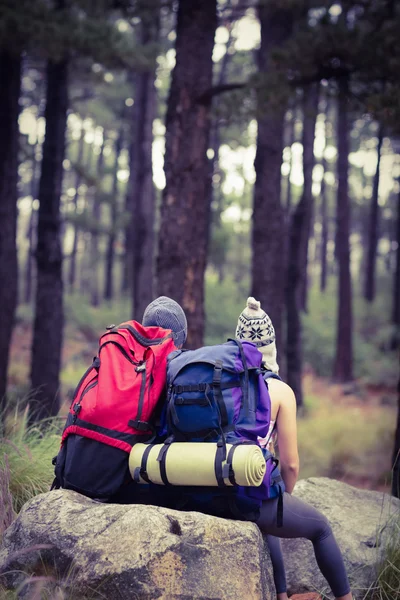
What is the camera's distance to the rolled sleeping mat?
294 centimetres

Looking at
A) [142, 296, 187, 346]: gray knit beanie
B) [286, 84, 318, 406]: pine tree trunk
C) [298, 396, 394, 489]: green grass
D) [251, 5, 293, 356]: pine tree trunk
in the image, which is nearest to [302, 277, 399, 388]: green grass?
[298, 396, 394, 489]: green grass

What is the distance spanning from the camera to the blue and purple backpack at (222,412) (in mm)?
3051

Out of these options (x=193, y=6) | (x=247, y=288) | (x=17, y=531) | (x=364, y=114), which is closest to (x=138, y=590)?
(x=17, y=531)

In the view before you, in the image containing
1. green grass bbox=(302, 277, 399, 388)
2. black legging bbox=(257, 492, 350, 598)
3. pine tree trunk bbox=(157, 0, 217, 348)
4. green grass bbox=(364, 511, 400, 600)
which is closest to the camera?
black legging bbox=(257, 492, 350, 598)

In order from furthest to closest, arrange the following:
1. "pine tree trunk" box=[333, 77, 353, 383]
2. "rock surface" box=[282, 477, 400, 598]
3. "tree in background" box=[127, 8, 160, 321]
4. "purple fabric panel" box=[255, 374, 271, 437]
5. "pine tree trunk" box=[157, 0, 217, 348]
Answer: "pine tree trunk" box=[333, 77, 353, 383] < "tree in background" box=[127, 8, 160, 321] < "pine tree trunk" box=[157, 0, 217, 348] < "rock surface" box=[282, 477, 400, 598] < "purple fabric panel" box=[255, 374, 271, 437]

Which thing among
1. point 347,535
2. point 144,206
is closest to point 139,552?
point 347,535

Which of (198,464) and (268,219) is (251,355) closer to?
(198,464)

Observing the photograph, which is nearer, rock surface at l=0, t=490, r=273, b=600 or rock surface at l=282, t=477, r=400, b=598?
rock surface at l=0, t=490, r=273, b=600

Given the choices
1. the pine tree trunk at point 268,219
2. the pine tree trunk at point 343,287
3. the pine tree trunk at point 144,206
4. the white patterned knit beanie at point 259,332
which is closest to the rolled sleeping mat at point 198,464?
the white patterned knit beanie at point 259,332

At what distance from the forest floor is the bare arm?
2.33 metres

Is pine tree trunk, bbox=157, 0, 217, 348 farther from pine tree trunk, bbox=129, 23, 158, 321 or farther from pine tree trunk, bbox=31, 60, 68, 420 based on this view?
pine tree trunk, bbox=129, 23, 158, 321

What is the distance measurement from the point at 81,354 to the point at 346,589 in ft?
54.2

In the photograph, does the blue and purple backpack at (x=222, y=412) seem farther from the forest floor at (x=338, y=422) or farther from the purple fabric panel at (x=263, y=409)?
the forest floor at (x=338, y=422)

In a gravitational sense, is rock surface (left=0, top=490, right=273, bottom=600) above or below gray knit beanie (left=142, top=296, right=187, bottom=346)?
below
